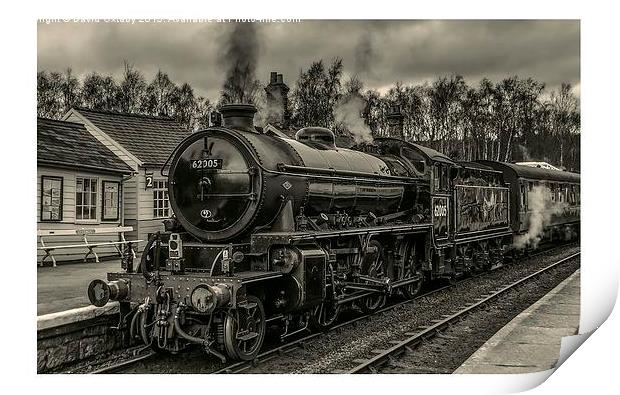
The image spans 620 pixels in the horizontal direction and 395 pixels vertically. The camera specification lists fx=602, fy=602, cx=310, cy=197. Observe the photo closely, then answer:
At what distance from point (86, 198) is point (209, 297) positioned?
122 inches

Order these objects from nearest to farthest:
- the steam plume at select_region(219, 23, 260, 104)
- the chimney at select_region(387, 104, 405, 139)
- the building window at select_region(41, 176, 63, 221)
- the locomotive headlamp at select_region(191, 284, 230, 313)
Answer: the locomotive headlamp at select_region(191, 284, 230, 313), the steam plume at select_region(219, 23, 260, 104), the building window at select_region(41, 176, 63, 221), the chimney at select_region(387, 104, 405, 139)

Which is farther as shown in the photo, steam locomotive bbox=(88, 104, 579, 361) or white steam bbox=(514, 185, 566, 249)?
white steam bbox=(514, 185, 566, 249)

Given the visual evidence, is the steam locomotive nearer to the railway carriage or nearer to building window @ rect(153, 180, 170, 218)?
building window @ rect(153, 180, 170, 218)

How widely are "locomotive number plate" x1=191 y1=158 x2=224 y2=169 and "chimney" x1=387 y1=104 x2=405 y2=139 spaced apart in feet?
10.4

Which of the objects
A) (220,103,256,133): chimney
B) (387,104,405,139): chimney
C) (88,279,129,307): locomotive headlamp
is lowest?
(88,279,129,307): locomotive headlamp

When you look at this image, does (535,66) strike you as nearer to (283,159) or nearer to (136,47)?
(283,159)

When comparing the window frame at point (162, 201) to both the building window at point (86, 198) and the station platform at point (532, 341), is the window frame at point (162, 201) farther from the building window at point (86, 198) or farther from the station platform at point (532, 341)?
the station platform at point (532, 341)

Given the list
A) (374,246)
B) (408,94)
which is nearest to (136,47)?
(408,94)

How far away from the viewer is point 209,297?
5855 mm

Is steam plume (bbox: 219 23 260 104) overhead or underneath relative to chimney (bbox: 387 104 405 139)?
overhead

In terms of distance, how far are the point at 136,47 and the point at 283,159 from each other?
2046mm

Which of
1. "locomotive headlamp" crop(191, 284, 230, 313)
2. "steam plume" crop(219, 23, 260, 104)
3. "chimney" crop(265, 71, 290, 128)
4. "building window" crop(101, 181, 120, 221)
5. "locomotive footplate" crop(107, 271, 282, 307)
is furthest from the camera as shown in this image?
"building window" crop(101, 181, 120, 221)

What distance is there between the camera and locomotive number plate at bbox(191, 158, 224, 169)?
669 centimetres

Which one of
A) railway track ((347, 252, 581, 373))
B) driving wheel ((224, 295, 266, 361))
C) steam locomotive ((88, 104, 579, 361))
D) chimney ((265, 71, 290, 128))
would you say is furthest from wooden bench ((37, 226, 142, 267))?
railway track ((347, 252, 581, 373))
